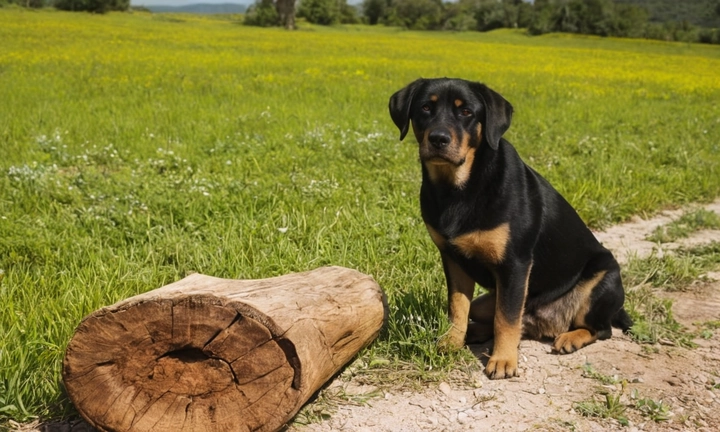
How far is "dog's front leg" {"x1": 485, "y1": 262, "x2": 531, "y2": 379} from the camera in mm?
3473

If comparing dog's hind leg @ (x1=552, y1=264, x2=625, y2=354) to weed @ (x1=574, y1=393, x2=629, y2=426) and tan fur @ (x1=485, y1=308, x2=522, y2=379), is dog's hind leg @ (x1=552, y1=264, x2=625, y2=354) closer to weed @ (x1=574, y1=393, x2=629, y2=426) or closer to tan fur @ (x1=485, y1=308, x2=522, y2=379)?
tan fur @ (x1=485, y1=308, x2=522, y2=379)

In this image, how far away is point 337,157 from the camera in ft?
27.1

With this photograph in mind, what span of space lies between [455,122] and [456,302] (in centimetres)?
104

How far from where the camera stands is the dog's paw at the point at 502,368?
355 centimetres

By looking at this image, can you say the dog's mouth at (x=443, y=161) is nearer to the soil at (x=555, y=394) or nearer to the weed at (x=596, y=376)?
the soil at (x=555, y=394)

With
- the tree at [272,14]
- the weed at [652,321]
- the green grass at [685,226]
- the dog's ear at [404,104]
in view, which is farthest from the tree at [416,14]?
the dog's ear at [404,104]

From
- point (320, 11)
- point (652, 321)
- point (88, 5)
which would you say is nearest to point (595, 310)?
point (652, 321)

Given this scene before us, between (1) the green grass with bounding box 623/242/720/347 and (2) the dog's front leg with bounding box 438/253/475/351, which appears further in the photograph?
(1) the green grass with bounding box 623/242/720/347

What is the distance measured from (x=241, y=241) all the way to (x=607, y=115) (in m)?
9.82

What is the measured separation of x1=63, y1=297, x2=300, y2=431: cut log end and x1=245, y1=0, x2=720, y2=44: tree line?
5446 centimetres

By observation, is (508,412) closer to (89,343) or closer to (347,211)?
(89,343)

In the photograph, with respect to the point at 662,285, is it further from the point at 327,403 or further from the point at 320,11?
the point at 320,11

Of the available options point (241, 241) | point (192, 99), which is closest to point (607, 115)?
point (192, 99)

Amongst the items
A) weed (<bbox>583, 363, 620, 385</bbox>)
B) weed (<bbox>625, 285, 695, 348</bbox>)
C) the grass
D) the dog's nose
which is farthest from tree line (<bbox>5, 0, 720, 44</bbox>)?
weed (<bbox>583, 363, 620, 385</bbox>)
